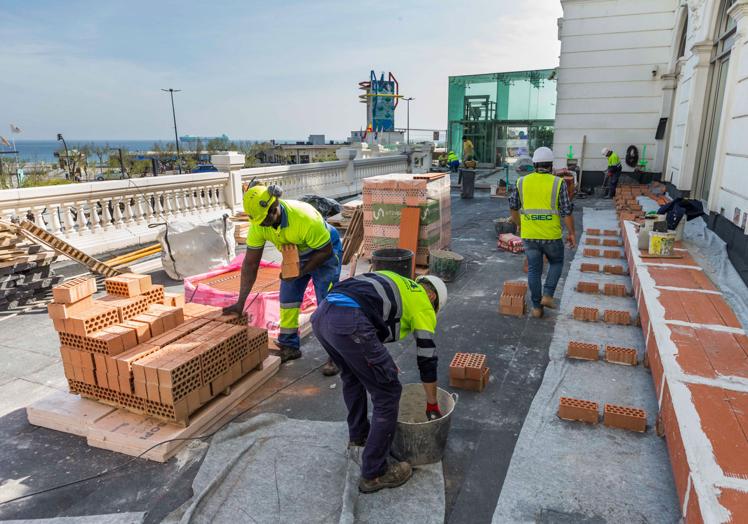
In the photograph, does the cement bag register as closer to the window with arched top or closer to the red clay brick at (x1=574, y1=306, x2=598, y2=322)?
the red clay brick at (x1=574, y1=306, x2=598, y2=322)

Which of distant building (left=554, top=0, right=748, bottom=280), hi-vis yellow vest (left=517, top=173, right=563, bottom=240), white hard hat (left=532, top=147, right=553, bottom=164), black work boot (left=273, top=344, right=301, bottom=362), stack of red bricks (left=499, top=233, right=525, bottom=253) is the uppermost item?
distant building (left=554, top=0, right=748, bottom=280)

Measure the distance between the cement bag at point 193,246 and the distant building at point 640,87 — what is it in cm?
967

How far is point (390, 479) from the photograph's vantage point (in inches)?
123

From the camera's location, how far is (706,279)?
5629 mm

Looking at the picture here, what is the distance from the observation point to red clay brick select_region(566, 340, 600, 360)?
191 inches

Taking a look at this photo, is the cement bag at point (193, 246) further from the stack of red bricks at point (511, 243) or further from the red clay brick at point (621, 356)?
the red clay brick at point (621, 356)

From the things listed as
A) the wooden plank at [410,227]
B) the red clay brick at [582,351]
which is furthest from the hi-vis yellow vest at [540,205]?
the wooden plank at [410,227]

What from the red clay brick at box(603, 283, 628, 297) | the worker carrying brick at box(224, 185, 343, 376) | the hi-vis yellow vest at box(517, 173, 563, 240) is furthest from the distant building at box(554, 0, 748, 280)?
the worker carrying brick at box(224, 185, 343, 376)

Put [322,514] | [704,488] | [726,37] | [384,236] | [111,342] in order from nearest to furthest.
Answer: [704,488]
[322,514]
[111,342]
[384,236]
[726,37]

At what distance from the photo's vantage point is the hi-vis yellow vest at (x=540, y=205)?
5.87 m

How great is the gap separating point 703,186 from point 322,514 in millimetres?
10811

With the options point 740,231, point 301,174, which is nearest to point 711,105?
point 740,231

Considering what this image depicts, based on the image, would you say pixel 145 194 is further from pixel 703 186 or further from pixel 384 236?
pixel 703 186

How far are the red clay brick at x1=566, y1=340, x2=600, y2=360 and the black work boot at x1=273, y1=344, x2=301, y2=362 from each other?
2.81m
